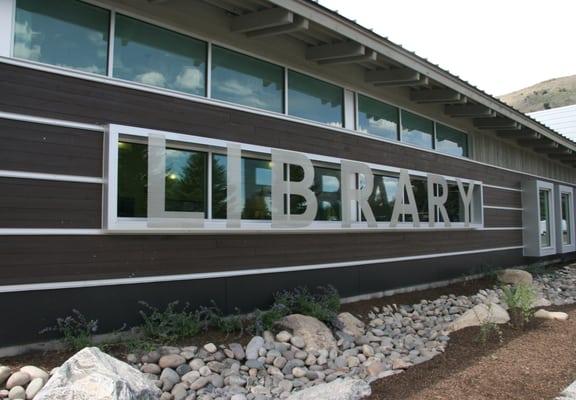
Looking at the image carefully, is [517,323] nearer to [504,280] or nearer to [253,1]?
[504,280]

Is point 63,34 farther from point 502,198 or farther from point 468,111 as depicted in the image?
point 502,198

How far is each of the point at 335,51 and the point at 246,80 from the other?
5.24ft

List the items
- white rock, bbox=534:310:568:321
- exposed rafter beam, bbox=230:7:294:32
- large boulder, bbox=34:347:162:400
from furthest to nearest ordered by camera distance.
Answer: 1. white rock, bbox=534:310:568:321
2. exposed rafter beam, bbox=230:7:294:32
3. large boulder, bbox=34:347:162:400

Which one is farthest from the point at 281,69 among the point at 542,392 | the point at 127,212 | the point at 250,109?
the point at 542,392

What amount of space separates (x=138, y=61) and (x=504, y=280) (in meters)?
9.19

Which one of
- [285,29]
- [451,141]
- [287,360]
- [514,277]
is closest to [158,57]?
[285,29]

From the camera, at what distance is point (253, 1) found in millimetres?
6402

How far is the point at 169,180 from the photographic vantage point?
5902 mm

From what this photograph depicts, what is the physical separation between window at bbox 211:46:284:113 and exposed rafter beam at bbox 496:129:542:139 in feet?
27.5

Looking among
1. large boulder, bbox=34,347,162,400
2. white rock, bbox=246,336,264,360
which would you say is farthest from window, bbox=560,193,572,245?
large boulder, bbox=34,347,162,400

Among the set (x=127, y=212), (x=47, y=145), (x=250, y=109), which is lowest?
(x=127, y=212)

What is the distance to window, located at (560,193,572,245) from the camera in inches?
610

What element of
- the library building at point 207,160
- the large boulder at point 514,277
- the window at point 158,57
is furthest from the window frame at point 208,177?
the large boulder at point 514,277

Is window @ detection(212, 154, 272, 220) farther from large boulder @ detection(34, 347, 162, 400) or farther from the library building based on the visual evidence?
large boulder @ detection(34, 347, 162, 400)
